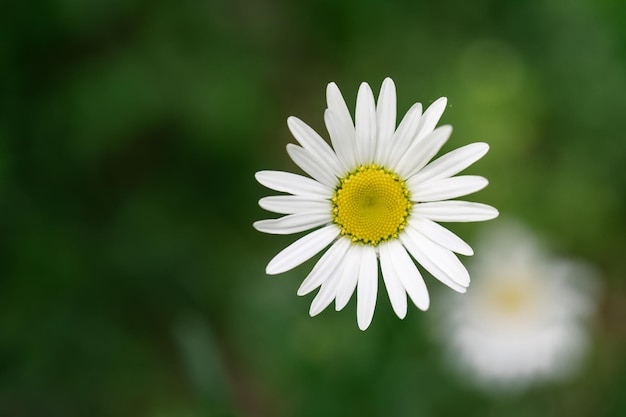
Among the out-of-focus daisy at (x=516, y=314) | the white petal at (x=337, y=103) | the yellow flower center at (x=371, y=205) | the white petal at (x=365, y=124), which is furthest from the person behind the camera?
the out-of-focus daisy at (x=516, y=314)

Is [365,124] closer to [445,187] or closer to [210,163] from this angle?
[445,187]

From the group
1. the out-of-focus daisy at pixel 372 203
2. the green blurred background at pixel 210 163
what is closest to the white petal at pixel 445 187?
the out-of-focus daisy at pixel 372 203

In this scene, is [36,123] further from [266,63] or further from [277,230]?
[277,230]

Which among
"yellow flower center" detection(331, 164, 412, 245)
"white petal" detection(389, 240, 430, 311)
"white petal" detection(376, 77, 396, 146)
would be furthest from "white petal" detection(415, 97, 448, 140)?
"white petal" detection(389, 240, 430, 311)

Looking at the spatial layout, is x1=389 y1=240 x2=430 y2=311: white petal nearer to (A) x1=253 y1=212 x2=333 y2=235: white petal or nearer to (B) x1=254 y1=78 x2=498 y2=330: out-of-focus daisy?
(B) x1=254 y1=78 x2=498 y2=330: out-of-focus daisy

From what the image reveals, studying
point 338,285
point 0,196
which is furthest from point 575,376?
point 0,196

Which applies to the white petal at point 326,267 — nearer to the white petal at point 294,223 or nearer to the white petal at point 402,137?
the white petal at point 294,223
